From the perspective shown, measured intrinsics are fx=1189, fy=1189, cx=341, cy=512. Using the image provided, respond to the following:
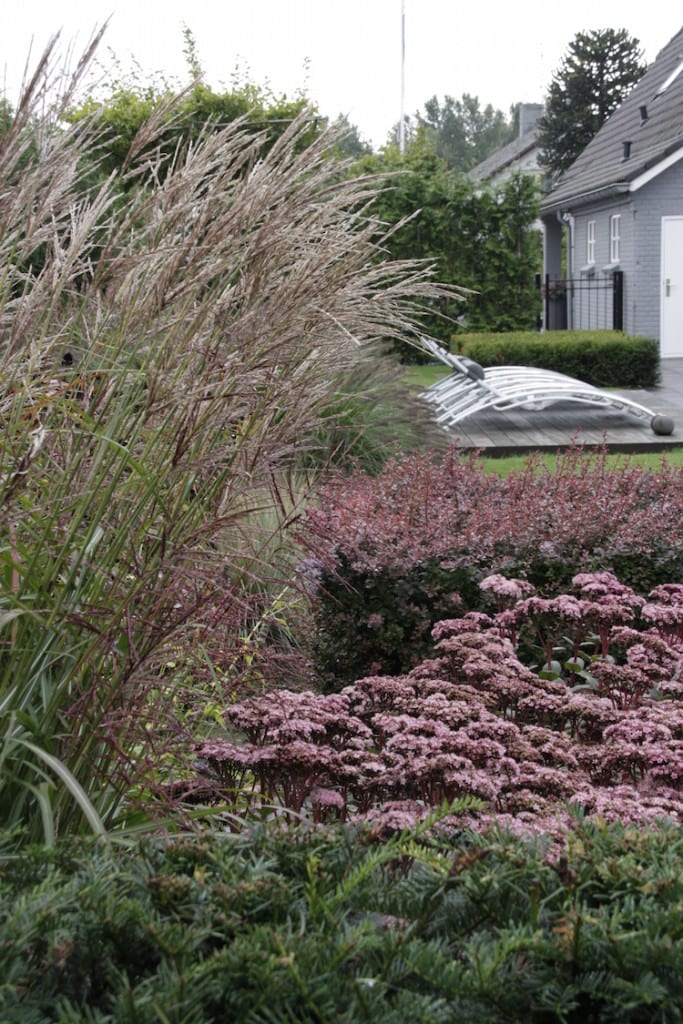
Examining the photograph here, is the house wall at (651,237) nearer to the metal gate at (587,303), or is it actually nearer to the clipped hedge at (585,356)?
the metal gate at (587,303)

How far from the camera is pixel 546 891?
1826mm

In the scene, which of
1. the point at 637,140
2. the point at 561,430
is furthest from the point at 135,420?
the point at 637,140

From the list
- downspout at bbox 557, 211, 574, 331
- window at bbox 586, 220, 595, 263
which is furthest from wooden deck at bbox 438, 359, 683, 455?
downspout at bbox 557, 211, 574, 331

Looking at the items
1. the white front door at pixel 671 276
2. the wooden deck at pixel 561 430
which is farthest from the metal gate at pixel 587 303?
the wooden deck at pixel 561 430

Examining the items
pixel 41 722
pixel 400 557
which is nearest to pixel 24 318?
pixel 41 722

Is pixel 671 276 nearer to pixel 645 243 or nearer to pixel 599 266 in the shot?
pixel 645 243

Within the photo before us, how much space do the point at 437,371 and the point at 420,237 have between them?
3.55 m

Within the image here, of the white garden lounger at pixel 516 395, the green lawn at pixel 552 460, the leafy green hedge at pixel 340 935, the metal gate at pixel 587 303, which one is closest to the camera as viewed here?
the leafy green hedge at pixel 340 935

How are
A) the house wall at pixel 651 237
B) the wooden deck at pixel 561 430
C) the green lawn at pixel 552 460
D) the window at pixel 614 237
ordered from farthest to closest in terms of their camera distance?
the window at pixel 614 237 < the house wall at pixel 651 237 < the wooden deck at pixel 561 430 < the green lawn at pixel 552 460

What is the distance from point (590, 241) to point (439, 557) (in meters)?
22.5

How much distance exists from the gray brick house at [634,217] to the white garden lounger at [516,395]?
31.8ft

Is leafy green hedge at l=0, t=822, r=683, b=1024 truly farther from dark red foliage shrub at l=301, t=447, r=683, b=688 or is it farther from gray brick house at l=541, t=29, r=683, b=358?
gray brick house at l=541, t=29, r=683, b=358

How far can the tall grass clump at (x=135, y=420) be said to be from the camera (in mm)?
2393

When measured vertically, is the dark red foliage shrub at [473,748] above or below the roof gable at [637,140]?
below
